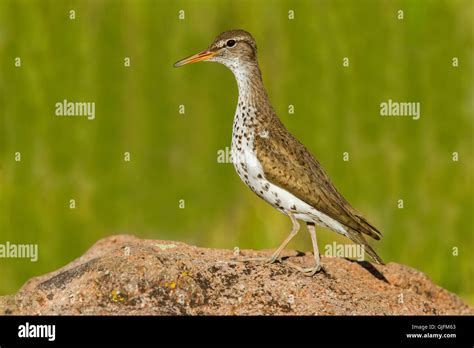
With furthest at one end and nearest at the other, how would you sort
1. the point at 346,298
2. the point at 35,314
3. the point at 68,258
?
1. the point at 68,258
2. the point at 346,298
3. the point at 35,314

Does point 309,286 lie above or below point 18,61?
below

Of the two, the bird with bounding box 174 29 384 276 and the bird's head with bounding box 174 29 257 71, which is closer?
the bird with bounding box 174 29 384 276

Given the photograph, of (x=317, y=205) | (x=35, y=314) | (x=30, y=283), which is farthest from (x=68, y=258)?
(x=317, y=205)

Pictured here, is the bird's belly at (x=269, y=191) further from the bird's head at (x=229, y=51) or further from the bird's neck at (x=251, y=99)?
the bird's head at (x=229, y=51)

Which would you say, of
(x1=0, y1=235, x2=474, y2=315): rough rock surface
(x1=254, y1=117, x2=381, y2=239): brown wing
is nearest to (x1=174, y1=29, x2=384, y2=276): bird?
(x1=254, y1=117, x2=381, y2=239): brown wing

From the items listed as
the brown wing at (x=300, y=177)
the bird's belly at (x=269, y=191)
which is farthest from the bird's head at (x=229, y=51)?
the bird's belly at (x=269, y=191)

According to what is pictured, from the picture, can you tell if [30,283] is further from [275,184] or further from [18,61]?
[18,61]

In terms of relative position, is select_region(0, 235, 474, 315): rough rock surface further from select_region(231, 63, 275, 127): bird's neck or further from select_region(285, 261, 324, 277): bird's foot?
select_region(231, 63, 275, 127): bird's neck

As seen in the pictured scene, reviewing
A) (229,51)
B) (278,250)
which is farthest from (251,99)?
(278,250)

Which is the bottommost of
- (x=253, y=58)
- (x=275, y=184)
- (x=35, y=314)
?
(x=35, y=314)
